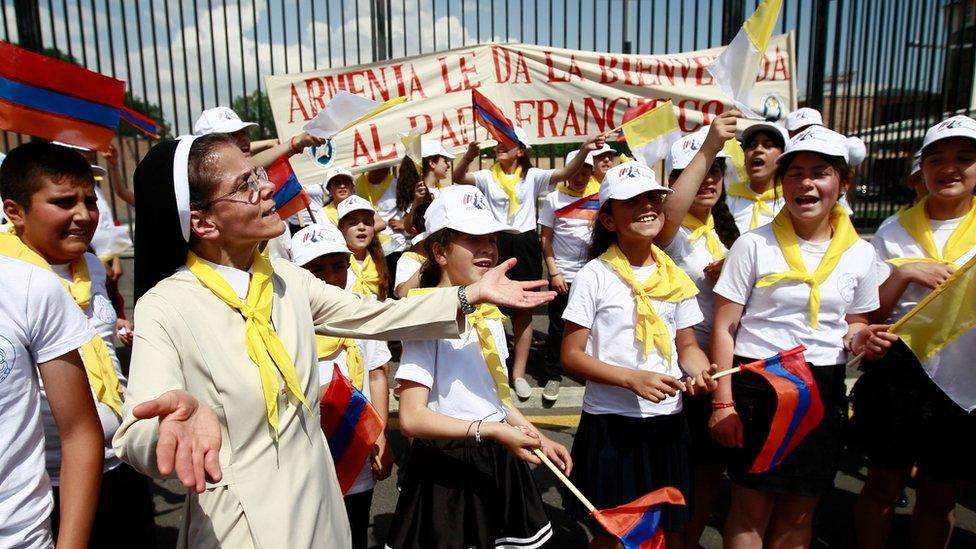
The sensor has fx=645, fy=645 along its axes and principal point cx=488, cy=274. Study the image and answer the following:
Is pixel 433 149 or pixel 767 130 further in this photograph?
pixel 433 149

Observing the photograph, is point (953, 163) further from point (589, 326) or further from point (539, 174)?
point (539, 174)

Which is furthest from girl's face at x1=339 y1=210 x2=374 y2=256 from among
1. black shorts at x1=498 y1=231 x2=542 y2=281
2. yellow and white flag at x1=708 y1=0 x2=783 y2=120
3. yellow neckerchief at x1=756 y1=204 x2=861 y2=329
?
yellow neckerchief at x1=756 y1=204 x2=861 y2=329

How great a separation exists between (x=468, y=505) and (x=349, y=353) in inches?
33.7

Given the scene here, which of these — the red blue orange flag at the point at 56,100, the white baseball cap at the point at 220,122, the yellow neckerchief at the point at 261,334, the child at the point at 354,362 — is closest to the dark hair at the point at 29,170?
the red blue orange flag at the point at 56,100

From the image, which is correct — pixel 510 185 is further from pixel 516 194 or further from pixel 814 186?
pixel 814 186

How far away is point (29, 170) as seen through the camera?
205cm

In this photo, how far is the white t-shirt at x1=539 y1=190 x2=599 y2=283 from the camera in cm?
540

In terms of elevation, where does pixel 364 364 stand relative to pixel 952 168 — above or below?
below

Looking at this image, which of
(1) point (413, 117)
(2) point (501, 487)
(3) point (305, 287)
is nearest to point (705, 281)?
(2) point (501, 487)

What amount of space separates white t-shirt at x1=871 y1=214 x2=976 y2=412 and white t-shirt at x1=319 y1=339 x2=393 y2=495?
2.13 metres

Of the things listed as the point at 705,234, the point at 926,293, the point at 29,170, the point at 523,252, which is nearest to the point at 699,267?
the point at 705,234

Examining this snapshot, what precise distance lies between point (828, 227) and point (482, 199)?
1.37m

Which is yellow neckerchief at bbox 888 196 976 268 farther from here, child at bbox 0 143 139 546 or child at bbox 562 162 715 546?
child at bbox 0 143 139 546

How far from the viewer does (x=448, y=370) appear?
7.39 ft
